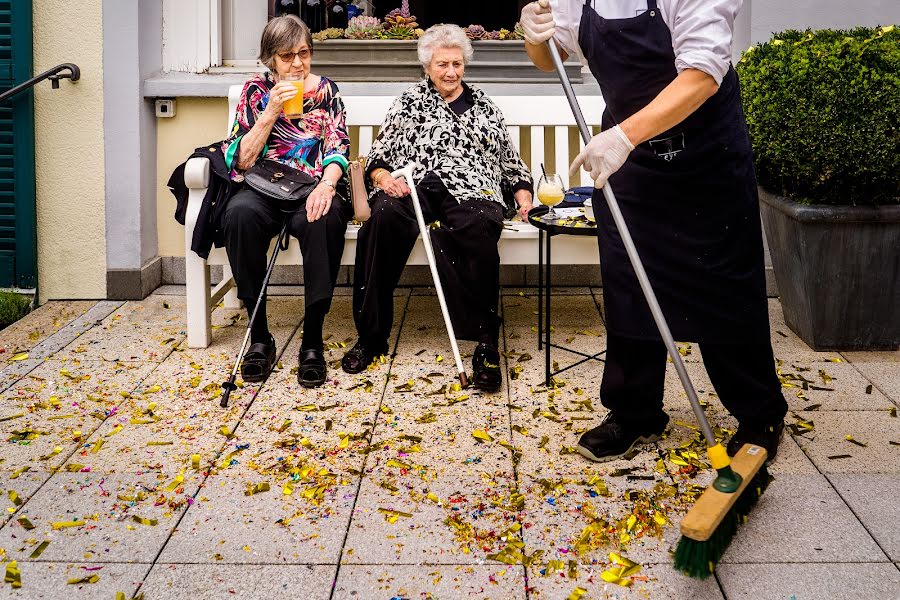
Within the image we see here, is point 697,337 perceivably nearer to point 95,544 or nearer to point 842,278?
A: point 842,278

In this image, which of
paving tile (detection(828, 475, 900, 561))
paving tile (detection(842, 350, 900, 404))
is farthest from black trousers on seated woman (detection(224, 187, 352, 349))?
paving tile (detection(842, 350, 900, 404))

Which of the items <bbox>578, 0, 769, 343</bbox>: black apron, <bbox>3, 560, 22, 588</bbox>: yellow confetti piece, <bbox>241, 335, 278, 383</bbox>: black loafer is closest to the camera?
<bbox>3, 560, 22, 588</bbox>: yellow confetti piece

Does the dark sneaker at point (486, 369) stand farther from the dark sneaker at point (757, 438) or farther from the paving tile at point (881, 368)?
the paving tile at point (881, 368)

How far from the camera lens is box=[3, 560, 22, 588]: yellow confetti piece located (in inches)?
105

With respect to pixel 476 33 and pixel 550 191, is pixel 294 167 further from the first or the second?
pixel 476 33

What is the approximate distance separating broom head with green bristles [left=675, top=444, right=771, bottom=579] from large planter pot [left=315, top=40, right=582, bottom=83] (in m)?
2.99

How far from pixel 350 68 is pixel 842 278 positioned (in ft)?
8.78

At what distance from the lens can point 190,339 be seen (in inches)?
181

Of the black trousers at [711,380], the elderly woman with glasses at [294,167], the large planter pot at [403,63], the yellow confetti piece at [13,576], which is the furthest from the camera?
the large planter pot at [403,63]

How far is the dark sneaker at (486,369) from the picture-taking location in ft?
13.4

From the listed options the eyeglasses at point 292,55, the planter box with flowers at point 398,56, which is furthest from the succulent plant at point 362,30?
the eyeglasses at point 292,55

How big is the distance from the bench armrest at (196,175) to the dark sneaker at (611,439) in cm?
204

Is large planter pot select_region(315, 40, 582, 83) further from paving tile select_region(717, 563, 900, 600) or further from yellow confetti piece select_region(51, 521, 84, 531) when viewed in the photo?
paving tile select_region(717, 563, 900, 600)

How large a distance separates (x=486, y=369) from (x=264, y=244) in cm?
107
